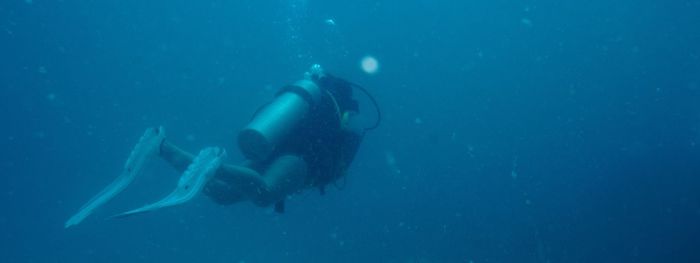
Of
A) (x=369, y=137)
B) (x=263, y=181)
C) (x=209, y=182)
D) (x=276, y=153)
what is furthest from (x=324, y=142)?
(x=369, y=137)

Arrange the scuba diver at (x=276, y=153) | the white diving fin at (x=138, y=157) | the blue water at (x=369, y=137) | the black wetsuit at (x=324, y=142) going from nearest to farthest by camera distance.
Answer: the scuba diver at (x=276, y=153) < the white diving fin at (x=138, y=157) < the black wetsuit at (x=324, y=142) < the blue water at (x=369, y=137)

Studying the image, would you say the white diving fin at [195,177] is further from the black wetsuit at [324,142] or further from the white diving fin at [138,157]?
the black wetsuit at [324,142]

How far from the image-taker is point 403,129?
115 feet

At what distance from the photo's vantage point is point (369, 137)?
105 feet

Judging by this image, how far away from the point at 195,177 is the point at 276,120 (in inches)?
43.1

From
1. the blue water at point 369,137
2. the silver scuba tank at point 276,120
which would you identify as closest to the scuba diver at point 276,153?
the silver scuba tank at point 276,120

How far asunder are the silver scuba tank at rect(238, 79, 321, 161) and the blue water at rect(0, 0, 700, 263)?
13.0m

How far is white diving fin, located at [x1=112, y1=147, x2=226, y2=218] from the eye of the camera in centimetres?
432

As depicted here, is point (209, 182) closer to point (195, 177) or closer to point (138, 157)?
point (195, 177)

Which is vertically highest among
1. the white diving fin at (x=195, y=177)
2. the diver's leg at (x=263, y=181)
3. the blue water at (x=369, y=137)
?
the white diving fin at (x=195, y=177)

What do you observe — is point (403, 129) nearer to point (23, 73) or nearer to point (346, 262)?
point (346, 262)

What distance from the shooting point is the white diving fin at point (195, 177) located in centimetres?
432

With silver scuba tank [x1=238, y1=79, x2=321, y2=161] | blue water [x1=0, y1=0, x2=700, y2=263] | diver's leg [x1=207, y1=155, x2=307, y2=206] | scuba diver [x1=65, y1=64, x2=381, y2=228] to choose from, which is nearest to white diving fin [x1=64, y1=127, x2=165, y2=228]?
scuba diver [x1=65, y1=64, x2=381, y2=228]

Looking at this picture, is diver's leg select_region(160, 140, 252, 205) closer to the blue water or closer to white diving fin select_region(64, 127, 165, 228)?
white diving fin select_region(64, 127, 165, 228)
